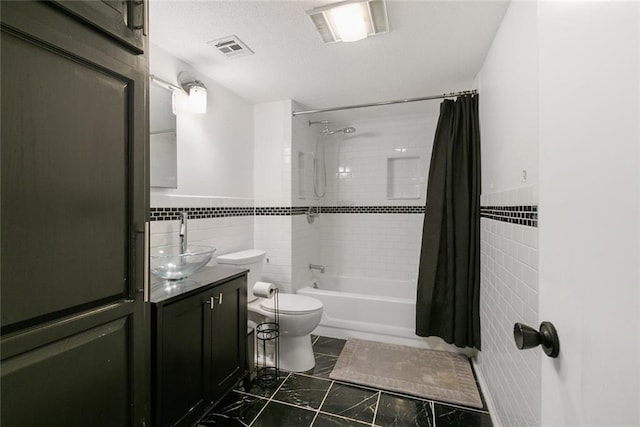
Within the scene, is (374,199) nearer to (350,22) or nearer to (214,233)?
(214,233)

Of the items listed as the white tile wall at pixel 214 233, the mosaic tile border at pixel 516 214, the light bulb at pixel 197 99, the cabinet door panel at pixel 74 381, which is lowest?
the cabinet door panel at pixel 74 381

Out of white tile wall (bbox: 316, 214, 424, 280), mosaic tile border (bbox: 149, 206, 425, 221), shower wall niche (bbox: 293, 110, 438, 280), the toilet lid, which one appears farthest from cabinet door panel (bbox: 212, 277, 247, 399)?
white tile wall (bbox: 316, 214, 424, 280)

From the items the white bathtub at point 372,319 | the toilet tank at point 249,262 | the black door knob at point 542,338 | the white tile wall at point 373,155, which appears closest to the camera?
the black door knob at point 542,338

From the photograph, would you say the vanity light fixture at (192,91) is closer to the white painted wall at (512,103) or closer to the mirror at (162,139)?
the mirror at (162,139)

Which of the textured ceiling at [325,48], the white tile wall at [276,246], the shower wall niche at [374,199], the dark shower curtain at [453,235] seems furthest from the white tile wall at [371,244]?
the textured ceiling at [325,48]

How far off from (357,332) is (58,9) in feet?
9.32

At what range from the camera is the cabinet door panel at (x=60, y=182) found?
2.03 ft

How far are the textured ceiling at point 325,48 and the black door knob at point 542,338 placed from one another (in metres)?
1.59

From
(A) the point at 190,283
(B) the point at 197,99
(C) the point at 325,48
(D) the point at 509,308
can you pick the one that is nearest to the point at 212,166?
(B) the point at 197,99

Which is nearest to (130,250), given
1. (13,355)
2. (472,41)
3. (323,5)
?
(13,355)

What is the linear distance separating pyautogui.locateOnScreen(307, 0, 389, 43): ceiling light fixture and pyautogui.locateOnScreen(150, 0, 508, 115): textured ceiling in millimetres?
51

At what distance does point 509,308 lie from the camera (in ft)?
4.53

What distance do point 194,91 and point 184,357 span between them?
5.75ft

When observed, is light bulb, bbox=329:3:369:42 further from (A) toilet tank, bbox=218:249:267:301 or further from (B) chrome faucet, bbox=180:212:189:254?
(A) toilet tank, bbox=218:249:267:301
